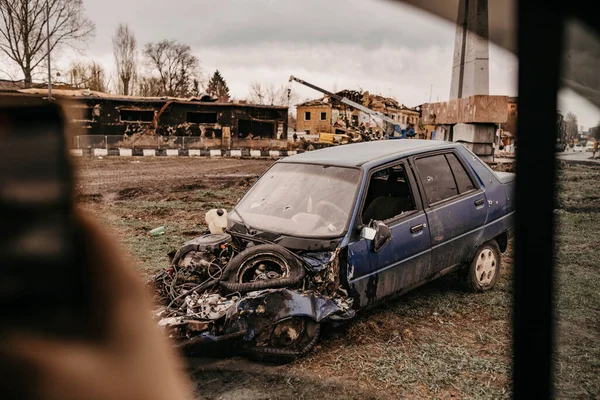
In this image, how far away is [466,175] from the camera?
5043 mm

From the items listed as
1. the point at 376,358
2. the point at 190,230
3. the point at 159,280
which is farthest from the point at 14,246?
the point at 190,230

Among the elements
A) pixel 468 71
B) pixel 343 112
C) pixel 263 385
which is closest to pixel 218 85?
pixel 343 112

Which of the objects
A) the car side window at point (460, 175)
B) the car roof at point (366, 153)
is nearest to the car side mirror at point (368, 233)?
the car roof at point (366, 153)

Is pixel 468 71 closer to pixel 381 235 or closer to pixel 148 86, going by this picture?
pixel 381 235

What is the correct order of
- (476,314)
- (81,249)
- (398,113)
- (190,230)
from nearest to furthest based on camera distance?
(81,249), (476,314), (190,230), (398,113)

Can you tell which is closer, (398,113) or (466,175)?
(466,175)

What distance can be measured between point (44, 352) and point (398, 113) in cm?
5055

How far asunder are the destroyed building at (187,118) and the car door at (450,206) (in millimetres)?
24818

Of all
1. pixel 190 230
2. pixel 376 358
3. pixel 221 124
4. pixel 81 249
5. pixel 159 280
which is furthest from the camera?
pixel 221 124

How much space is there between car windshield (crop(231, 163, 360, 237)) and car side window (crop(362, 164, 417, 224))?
326 millimetres

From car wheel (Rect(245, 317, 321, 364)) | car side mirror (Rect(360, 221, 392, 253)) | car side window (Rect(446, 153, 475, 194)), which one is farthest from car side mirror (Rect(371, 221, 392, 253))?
car side window (Rect(446, 153, 475, 194))

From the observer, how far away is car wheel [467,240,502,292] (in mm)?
4938

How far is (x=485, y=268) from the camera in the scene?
16.7ft

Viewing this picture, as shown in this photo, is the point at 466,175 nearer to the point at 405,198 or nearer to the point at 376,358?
the point at 405,198
